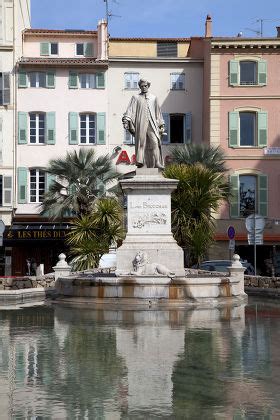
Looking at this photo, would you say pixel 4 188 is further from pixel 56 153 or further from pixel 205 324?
pixel 205 324

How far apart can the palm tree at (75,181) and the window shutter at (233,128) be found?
1014cm

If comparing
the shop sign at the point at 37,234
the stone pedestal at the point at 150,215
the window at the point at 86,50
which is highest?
the window at the point at 86,50

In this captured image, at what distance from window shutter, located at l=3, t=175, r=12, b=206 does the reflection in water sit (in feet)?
103

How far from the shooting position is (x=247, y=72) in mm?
47625

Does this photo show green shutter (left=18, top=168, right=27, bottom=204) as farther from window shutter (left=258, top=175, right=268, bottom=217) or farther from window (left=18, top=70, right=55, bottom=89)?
window shutter (left=258, top=175, right=268, bottom=217)

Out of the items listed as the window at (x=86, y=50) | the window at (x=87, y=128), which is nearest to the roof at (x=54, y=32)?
the window at (x=86, y=50)

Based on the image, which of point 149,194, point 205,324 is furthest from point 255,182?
point 205,324

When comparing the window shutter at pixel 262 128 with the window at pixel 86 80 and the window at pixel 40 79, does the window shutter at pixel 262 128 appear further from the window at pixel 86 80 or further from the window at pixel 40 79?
the window at pixel 40 79

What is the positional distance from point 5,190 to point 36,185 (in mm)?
2023

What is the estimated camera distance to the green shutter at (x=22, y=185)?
46938mm

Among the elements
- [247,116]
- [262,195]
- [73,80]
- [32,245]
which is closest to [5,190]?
[32,245]

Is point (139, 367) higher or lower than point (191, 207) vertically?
lower

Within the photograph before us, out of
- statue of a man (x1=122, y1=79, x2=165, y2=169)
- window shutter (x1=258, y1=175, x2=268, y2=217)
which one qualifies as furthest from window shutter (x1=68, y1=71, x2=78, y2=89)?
statue of a man (x1=122, y1=79, x2=165, y2=169)

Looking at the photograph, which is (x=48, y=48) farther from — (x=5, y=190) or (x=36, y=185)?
(x=5, y=190)
